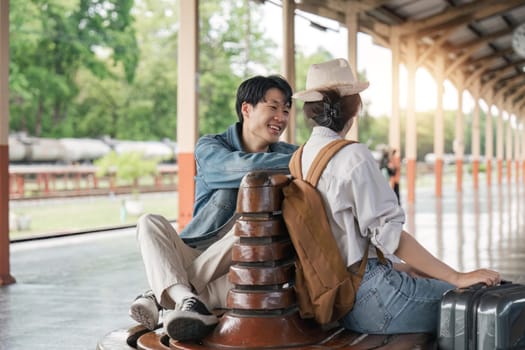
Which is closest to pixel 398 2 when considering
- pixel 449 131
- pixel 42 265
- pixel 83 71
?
pixel 42 265

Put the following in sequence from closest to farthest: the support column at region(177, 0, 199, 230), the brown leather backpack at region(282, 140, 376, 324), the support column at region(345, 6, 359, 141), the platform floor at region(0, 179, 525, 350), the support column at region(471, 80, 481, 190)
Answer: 1. the brown leather backpack at region(282, 140, 376, 324)
2. the platform floor at region(0, 179, 525, 350)
3. the support column at region(177, 0, 199, 230)
4. the support column at region(345, 6, 359, 141)
5. the support column at region(471, 80, 481, 190)

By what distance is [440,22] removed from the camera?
1514cm

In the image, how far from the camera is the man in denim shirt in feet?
8.30

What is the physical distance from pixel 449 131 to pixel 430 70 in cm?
4747

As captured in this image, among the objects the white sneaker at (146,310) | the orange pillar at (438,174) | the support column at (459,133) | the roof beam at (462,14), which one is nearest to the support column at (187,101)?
the white sneaker at (146,310)

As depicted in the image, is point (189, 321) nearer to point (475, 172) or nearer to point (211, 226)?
point (211, 226)

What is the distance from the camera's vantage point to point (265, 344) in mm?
2318

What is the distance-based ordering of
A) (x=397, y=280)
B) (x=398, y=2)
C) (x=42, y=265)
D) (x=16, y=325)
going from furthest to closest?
(x=398, y=2), (x=42, y=265), (x=16, y=325), (x=397, y=280)

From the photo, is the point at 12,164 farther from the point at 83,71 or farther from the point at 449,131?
the point at 449,131

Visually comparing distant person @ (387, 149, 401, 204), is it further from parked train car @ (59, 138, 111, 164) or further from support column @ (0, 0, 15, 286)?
parked train car @ (59, 138, 111, 164)

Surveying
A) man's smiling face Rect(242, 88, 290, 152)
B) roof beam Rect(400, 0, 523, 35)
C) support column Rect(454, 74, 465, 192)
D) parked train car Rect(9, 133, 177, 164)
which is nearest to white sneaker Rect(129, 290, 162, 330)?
man's smiling face Rect(242, 88, 290, 152)

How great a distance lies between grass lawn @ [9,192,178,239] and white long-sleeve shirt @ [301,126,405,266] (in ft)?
43.5

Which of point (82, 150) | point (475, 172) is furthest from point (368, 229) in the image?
point (82, 150)

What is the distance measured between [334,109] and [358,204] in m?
0.37
